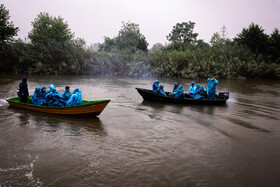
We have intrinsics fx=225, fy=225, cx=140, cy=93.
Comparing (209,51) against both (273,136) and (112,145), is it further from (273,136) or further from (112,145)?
(112,145)

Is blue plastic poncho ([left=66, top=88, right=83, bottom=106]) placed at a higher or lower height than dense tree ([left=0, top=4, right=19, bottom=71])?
lower

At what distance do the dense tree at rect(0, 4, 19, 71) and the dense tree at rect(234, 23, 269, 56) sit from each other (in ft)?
135

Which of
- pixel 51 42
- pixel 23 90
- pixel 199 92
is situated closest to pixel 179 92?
pixel 199 92

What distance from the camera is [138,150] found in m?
6.89

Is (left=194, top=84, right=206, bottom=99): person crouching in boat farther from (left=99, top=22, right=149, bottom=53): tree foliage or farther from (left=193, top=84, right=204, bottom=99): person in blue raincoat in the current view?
(left=99, top=22, right=149, bottom=53): tree foliage

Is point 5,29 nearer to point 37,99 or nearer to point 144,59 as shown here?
point 144,59

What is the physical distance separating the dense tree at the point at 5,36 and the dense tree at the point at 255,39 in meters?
41.2

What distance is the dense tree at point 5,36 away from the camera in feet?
121

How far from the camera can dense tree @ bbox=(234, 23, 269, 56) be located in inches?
1638

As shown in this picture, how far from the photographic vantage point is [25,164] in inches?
231

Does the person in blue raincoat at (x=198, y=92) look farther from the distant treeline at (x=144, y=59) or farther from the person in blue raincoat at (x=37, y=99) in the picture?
the distant treeline at (x=144, y=59)

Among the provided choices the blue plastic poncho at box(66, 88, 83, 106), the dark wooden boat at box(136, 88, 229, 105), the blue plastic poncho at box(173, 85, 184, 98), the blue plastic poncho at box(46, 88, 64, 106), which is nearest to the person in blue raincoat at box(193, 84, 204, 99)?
the dark wooden boat at box(136, 88, 229, 105)

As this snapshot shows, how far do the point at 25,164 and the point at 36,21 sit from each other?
4615 centimetres

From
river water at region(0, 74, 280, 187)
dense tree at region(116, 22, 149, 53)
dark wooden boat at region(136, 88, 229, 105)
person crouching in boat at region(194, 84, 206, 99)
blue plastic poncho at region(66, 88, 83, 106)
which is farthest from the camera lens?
dense tree at region(116, 22, 149, 53)
